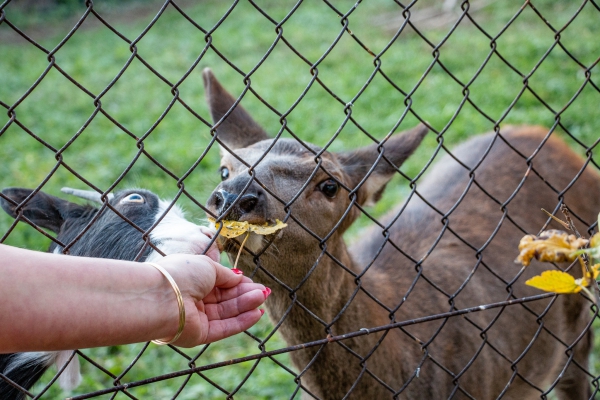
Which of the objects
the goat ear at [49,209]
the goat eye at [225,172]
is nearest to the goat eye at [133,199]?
the goat ear at [49,209]

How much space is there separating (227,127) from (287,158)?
3.03 feet

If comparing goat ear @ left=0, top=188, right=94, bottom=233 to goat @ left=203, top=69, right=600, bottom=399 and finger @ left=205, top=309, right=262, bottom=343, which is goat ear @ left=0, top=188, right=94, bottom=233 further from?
finger @ left=205, top=309, right=262, bottom=343

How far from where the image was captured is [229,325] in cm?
196

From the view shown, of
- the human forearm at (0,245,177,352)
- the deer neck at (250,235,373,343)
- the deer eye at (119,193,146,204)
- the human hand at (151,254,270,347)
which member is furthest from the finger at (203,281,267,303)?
the deer neck at (250,235,373,343)

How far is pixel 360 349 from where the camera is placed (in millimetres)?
3393

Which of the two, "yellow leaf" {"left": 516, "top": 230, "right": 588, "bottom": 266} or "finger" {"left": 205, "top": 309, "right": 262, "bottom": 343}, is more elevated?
"yellow leaf" {"left": 516, "top": 230, "right": 588, "bottom": 266}

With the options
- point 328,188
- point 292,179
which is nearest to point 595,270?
point 292,179

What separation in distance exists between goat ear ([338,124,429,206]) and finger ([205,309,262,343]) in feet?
6.11

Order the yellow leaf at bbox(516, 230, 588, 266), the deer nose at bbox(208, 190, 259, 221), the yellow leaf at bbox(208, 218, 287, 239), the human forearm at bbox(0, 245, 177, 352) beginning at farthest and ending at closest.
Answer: the deer nose at bbox(208, 190, 259, 221), the yellow leaf at bbox(208, 218, 287, 239), the yellow leaf at bbox(516, 230, 588, 266), the human forearm at bbox(0, 245, 177, 352)

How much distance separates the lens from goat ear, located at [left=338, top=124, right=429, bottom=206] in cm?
373

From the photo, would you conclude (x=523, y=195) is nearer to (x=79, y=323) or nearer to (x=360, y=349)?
(x=360, y=349)

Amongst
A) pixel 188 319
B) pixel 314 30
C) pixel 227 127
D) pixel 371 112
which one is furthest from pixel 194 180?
pixel 314 30

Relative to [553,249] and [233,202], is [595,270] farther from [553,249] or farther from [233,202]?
[233,202]

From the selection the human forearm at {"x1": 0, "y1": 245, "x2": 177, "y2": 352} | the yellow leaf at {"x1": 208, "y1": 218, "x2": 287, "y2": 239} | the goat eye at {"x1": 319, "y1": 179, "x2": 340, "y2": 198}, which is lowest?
the human forearm at {"x1": 0, "y1": 245, "x2": 177, "y2": 352}
